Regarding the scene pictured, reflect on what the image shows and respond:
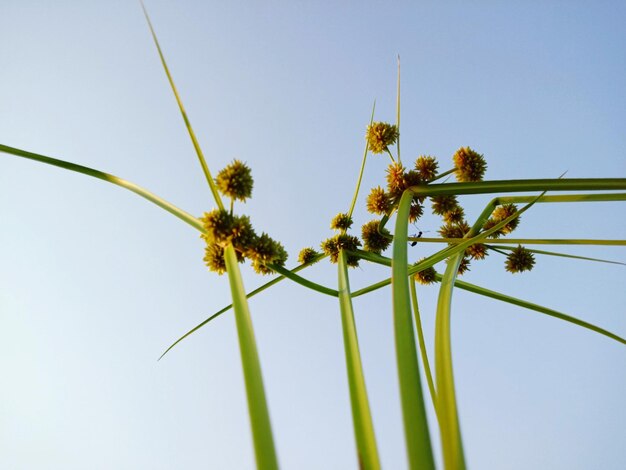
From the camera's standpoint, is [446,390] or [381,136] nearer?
[446,390]

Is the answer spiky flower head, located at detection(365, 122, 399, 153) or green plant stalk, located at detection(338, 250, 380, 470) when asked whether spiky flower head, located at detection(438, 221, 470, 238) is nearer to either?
spiky flower head, located at detection(365, 122, 399, 153)

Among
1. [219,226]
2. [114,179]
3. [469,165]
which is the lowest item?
[219,226]

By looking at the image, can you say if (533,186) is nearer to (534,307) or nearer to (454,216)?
(534,307)

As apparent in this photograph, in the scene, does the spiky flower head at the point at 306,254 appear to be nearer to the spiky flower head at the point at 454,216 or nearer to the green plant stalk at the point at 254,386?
the spiky flower head at the point at 454,216

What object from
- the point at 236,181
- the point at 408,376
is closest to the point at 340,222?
the point at 236,181

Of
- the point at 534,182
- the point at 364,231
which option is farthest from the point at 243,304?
the point at 364,231

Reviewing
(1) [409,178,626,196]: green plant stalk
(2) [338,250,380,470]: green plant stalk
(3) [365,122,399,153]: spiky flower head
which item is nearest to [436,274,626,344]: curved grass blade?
(1) [409,178,626,196]: green plant stalk
